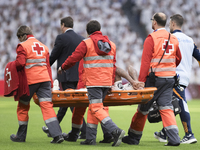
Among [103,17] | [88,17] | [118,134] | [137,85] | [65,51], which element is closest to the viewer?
[118,134]

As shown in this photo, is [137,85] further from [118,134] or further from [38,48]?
[38,48]

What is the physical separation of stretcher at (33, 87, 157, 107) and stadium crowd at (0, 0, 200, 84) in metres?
15.2

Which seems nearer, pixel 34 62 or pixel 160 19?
pixel 160 19

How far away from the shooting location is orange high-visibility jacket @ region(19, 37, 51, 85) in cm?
557

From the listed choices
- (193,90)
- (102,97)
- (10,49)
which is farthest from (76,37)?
(10,49)

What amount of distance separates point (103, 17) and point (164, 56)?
16811 mm

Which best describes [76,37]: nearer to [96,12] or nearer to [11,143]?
[11,143]

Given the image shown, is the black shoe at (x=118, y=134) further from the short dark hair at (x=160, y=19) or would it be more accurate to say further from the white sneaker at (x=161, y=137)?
the short dark hair at (x=160, y=19)

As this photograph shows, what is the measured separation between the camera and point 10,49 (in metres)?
20.7

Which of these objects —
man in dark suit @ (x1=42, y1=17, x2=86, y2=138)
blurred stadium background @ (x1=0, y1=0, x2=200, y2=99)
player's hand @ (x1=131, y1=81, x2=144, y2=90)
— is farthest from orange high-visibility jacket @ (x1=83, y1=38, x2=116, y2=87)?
blurred stadium background @ (x1=0, y1=0, x2=200, y2=99)

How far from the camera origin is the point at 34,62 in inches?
221

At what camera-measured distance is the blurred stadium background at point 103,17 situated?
69.5 ft

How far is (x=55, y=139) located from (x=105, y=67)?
1.33 meters

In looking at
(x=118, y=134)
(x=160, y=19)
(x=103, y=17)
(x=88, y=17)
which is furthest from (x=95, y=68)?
(x=103, y=17)
